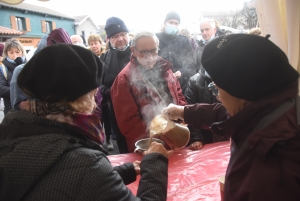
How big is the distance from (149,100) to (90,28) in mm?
33106

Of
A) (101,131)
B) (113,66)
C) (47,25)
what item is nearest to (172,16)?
(113,66)

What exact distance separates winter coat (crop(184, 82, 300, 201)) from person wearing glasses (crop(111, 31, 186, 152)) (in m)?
1.23

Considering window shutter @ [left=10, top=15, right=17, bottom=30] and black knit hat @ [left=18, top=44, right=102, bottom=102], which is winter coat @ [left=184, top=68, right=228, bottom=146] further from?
window shutter @ [left=10, top=15, right=17, bottom=30]

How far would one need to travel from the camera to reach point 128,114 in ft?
6.91

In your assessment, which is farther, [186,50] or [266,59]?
[186,50]

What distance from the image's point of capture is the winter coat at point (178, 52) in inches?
139

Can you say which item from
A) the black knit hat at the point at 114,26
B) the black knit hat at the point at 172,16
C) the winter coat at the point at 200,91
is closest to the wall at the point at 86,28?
the black knit hat at the point at 172,16

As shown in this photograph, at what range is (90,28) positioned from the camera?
32875 millimetres

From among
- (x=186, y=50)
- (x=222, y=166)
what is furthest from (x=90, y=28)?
(x=222, y=166)

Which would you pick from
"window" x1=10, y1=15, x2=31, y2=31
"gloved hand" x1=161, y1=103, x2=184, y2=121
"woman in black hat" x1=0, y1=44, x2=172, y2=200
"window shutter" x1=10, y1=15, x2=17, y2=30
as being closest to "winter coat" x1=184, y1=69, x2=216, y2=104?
"gloved hand" x1=161, y1=103, x2=184, y2=121

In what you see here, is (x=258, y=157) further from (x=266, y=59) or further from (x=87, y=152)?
(x=87, y=152)

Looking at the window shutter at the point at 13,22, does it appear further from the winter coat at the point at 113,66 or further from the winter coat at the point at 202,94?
the winter coat at the point at 202,94

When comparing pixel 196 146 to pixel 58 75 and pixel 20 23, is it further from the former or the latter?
pixel 20 23

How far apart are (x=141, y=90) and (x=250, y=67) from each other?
1363 millimetres
